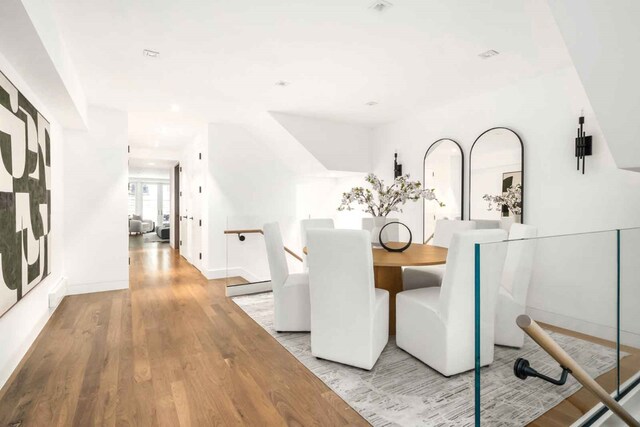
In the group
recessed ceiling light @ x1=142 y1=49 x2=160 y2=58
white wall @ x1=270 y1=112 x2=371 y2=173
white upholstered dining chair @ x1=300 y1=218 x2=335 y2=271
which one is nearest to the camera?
recessed ceiling light @ x1=142 y1=49 x2=160 y2=58

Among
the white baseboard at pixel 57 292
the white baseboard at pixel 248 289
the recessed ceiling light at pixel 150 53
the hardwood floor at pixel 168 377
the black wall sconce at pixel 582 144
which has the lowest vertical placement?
the hardwood floor at pixel 168 377

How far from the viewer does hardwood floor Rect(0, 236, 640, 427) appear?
5.81 feet

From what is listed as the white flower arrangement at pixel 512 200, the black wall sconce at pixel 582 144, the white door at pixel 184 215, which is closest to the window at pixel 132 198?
the white door at pixel 184 215

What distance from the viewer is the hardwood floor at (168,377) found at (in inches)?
69.7

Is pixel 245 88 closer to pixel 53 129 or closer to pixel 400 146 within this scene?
pixel 53 129

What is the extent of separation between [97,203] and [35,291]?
5.65 feet

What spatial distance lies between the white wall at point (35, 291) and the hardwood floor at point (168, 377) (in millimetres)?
104

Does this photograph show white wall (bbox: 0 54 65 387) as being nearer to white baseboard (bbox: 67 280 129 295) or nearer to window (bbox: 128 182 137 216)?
white baseboard (bbox: 67 280 129 295)

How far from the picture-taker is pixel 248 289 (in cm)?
429

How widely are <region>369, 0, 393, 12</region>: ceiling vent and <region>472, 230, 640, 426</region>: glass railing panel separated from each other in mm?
1745

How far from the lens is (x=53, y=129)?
3584 mm

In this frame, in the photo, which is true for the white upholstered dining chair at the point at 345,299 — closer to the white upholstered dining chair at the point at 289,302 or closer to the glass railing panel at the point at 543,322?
the white upholstered dining chair at the point at 289,302

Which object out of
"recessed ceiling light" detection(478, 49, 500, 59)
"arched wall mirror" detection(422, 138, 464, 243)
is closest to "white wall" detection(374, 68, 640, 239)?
"arched wall mirror" detection(422, 138, 464, 243)

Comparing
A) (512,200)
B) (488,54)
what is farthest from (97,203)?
(512,200)
